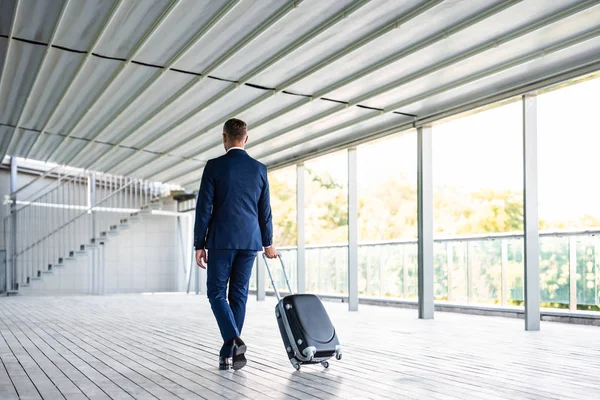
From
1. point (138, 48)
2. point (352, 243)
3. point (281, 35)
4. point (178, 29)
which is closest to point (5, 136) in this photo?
point (138, 48)

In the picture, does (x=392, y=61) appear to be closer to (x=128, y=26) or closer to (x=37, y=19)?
(x=128, y=26)

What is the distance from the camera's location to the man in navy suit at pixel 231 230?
18.1 ft

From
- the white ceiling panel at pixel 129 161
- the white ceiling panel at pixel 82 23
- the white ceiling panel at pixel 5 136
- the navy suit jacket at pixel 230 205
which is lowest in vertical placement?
the navy suit jacket at pixel 230 205

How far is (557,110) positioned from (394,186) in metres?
11.4

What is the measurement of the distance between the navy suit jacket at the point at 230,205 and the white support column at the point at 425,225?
636cm

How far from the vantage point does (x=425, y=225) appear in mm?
11703

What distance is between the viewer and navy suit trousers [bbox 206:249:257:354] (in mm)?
5469

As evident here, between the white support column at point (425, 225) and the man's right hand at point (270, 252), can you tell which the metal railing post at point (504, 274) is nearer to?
the white support column at point (425, 225)

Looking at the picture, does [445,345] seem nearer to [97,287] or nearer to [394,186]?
[97,287]

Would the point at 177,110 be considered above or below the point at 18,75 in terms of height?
below

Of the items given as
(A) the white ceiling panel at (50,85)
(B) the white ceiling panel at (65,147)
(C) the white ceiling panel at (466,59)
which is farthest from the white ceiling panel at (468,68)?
(B) the white ceiling panel at (65,147)

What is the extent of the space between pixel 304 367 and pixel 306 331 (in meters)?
0.62

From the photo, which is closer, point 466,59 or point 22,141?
point 466,59

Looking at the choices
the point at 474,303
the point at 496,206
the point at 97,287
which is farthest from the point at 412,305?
the point at 496,206
